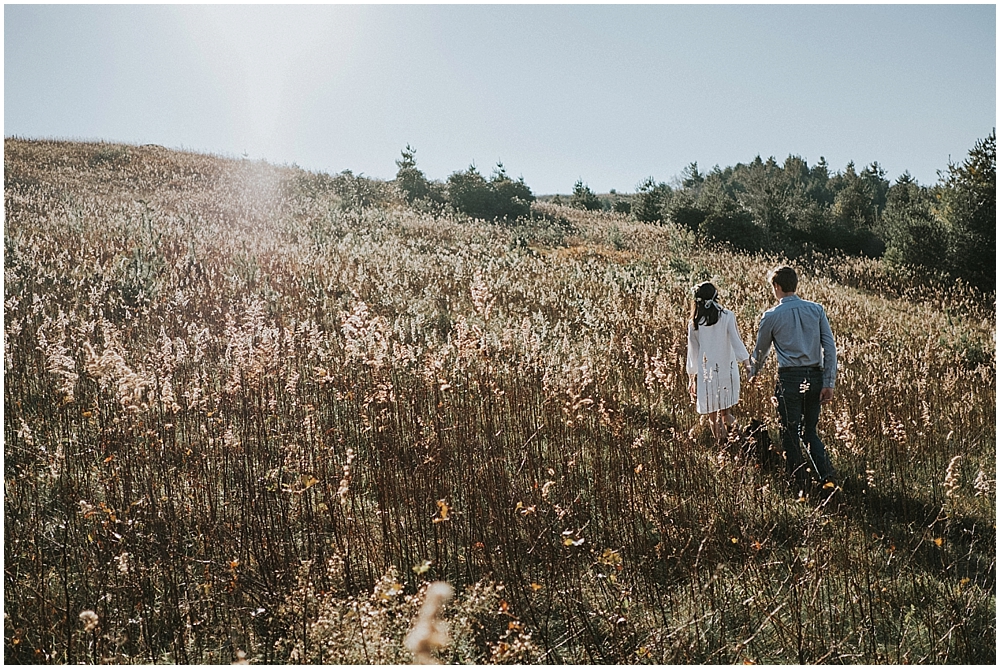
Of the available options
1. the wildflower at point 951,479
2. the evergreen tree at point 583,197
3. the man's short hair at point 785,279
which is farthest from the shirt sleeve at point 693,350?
the evergreen tree at point 583,197

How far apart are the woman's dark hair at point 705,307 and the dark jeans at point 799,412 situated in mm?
778

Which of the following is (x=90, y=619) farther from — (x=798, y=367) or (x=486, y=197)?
(x=486, y=197)

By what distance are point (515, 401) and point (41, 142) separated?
3317 centimetres

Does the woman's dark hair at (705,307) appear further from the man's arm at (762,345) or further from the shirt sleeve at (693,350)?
the man's arm at (762,345)

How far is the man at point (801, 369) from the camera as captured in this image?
14.3 feet

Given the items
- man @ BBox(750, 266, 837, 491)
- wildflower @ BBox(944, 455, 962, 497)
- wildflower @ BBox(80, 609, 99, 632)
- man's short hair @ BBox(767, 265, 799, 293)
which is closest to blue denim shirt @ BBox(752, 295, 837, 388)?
man @ BBox(750, 266, 837, 491)

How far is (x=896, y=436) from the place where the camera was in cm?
457

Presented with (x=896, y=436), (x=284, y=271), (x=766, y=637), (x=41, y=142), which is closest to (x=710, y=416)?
(x=896, y=436)

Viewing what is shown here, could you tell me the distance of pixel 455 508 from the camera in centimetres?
367

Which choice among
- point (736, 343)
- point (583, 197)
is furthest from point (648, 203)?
point (736, 343)

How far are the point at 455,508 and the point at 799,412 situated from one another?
284 centimetres

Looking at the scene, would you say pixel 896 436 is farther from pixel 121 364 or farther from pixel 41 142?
pixel 41 142

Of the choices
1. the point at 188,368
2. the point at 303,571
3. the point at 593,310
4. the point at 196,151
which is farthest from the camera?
the point at 196,151

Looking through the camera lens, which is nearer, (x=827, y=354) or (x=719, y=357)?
(x=827, y=354)
